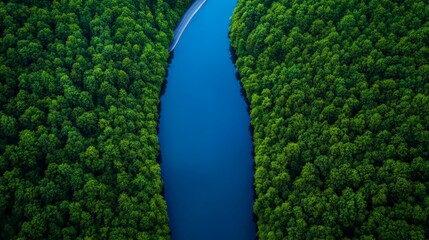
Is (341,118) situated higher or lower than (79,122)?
lower

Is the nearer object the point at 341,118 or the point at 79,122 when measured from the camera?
the point at 341,118

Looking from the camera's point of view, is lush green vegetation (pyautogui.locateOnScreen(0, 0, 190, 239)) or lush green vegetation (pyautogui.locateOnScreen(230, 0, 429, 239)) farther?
lush green vegetation (pyautogui.locateOnScreen(0, 0, 190, 239))

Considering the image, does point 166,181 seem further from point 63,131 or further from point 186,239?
point 63,131

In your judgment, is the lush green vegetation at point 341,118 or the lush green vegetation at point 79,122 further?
the lush green vegetation at point 79,122

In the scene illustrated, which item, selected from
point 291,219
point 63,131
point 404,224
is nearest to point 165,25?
point 63,131
